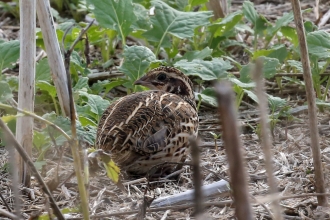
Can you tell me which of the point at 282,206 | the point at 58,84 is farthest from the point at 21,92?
the point at 282,206

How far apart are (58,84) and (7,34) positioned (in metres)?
2.72

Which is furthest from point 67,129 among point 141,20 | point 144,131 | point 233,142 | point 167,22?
point 233,142

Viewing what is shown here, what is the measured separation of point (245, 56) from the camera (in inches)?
251

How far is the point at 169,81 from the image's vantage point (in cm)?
505

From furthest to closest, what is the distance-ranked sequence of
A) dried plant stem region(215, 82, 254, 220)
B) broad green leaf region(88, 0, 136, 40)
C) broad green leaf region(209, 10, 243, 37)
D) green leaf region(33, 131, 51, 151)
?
1. broad green leaf region(209, 10, 243, 37)
2. broad green leaf region(88, 0, 136, 40)
3. green leaf region(33, 131, 51, 151)
4. dried plant stem region(215, 82, 254, 220)

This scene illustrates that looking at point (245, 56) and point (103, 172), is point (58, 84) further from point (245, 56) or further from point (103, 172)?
point (245, 56)

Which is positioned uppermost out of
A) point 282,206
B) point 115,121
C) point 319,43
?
point 319,43

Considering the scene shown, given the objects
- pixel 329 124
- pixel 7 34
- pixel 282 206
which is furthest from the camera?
pixel 7 34

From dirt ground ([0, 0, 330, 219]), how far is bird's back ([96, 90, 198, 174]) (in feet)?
0.46

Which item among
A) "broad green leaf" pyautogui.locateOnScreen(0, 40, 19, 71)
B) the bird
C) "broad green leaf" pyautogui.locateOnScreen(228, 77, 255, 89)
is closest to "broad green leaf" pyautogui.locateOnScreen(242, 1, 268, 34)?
"broad green leaf" pyautogui.locateOnScreen(228, 77, 255, 89)

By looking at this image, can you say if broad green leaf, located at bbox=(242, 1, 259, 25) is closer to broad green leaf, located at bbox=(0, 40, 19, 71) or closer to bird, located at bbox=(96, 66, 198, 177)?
bird, located at bbox=(96, 66, 198, 177)

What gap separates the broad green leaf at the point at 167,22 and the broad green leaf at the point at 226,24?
15 centimetres

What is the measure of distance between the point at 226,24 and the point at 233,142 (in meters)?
4.28

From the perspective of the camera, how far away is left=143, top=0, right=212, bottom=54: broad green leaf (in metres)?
5.65
